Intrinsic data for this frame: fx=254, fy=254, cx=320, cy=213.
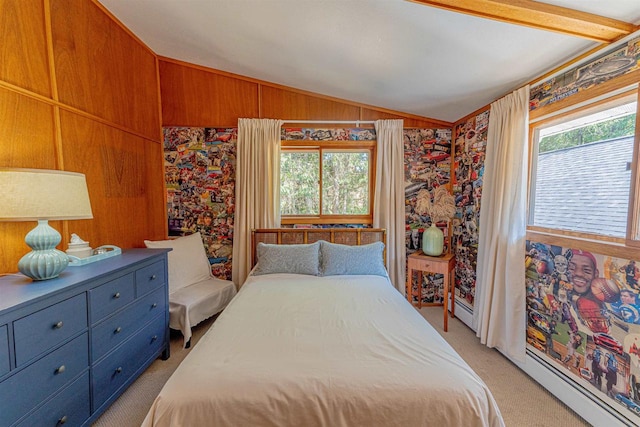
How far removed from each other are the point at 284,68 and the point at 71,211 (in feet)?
7.21

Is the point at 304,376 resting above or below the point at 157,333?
above

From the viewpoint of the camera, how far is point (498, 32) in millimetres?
1605

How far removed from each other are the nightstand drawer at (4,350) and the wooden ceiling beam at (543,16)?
2.51 metres

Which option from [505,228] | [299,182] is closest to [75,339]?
[299,182]

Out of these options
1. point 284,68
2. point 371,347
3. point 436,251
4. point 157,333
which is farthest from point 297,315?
point 284,68

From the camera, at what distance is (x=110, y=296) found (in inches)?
64.7

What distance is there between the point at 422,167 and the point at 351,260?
1.56 m

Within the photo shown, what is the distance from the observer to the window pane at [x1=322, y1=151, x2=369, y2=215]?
3260mm

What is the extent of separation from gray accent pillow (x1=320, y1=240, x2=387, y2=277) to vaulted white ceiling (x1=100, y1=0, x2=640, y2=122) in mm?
1695

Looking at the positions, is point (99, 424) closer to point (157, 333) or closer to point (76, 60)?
point (157, 333)

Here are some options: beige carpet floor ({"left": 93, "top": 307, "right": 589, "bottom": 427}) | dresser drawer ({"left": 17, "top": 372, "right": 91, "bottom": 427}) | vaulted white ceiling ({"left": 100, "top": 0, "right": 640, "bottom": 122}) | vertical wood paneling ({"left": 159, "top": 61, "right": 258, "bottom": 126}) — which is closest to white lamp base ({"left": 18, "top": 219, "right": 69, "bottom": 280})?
dresser drawer ({"left": 17, "top": 372, "right": 91, "bottom": 427})

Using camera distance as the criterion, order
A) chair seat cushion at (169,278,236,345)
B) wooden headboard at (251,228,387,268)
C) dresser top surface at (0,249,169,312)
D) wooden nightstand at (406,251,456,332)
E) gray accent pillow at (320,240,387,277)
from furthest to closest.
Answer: wooden headboard at (251,228,387,268) → wooden nightstand at (406,251,456,332) → gray accent pillow at (320,240,387,277) → chair seat cushion at (169,278,236,345) → dresser top surface at (0,249,169,312)

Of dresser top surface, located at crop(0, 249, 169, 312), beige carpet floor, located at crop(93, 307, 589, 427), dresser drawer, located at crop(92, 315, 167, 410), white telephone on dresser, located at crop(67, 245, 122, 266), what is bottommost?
beige carpet floor, located at crop(93, 307, 589, 427)

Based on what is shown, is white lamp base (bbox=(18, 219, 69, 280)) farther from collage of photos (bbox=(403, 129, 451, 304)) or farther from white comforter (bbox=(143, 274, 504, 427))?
collage of photos (bbox=(403, 129, 451, 304))
